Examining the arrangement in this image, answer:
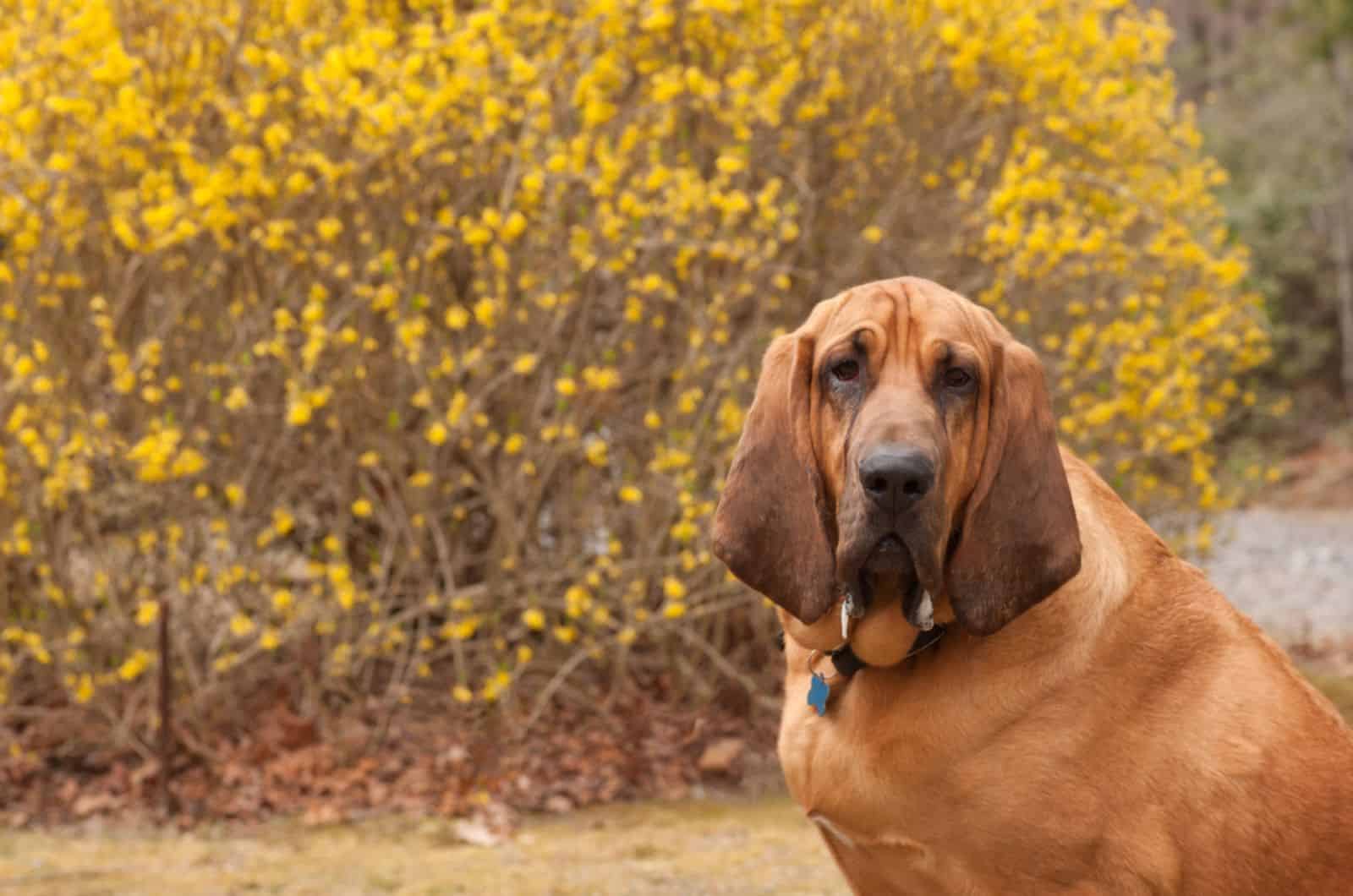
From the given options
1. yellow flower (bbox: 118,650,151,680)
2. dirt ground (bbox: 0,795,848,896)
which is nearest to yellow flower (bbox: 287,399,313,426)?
yellow flower (bbox: 118,650,151,680)

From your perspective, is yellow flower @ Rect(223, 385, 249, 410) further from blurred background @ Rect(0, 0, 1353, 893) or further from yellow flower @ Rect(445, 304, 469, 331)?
yellow flower @ Rect(445, 304, 469, 331)

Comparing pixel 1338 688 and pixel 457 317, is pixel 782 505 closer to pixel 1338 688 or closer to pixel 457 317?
pixel 457 317

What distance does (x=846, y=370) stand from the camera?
2656 millimetres

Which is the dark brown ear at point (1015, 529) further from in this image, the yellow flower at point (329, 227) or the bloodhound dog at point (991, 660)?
the yellow flower at point (329, 227)

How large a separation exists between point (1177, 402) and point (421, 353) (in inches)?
115

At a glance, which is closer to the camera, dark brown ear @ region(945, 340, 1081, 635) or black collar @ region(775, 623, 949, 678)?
dark brown ear @ region(945, 340, 1081, 635)

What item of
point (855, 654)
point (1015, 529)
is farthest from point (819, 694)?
point (1015, 529)

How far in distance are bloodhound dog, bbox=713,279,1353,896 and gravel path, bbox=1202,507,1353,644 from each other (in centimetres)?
534

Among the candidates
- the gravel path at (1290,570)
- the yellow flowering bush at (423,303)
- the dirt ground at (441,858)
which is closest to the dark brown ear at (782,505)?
the dirt ground at (441,858)

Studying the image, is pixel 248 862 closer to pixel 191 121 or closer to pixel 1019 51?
pixel 191 121

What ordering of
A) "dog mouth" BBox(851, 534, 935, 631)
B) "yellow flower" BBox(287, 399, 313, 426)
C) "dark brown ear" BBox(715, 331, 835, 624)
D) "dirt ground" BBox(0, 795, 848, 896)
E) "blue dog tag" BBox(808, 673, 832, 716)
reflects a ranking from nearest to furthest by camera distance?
"dog mouth" BBox(851, 534, 935, 631)
"dark brown ear" BBox(715, 331, 835, 624)
"blue dog tag" BBox(808, 673, 832, 716)
"dirt ground" BBox(0, 795, 848, 896)
"yellow flower" BBox(287, 399, 313, 426)

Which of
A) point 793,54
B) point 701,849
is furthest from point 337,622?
point 793,54

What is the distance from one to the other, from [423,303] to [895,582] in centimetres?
335

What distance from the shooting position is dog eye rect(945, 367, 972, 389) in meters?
2.61
